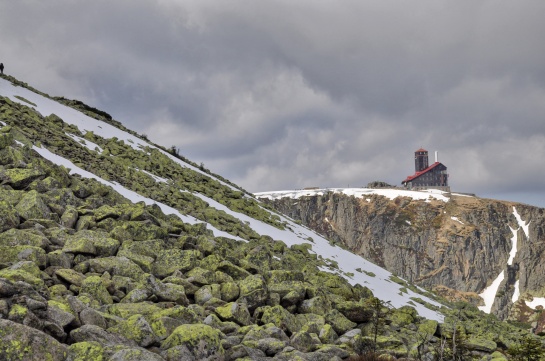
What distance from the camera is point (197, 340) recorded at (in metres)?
9.59

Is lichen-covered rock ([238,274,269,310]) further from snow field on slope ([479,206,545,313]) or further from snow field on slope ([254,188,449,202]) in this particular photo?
snow field on slope ([479,206,545,313])

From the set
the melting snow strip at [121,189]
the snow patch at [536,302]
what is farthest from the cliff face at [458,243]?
the melting snow strip at [121,189]

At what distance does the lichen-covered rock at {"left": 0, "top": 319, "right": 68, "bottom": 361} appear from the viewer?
24.5 feet

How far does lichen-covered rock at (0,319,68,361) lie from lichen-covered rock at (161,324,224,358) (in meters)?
2.30

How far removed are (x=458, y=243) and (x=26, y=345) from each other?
176m

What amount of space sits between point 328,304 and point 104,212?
28.1 feet

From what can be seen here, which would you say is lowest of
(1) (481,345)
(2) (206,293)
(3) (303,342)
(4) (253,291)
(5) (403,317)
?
(1) (481,345)

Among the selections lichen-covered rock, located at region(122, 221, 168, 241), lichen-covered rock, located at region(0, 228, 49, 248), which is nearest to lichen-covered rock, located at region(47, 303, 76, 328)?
lichen-covered rock, located at region(0, 228, 49, 248)

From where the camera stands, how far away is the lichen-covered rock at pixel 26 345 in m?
7.47

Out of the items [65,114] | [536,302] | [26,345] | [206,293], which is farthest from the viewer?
[536,302]

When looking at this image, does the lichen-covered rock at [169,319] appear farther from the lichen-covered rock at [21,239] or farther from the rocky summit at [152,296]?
the lichen-covered rock at [21,239]

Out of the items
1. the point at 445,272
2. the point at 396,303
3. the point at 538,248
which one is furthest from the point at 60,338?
the point at 538,248

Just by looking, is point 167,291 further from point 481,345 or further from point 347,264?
point 347,264

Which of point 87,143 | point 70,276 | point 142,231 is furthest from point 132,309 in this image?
point 87,143
